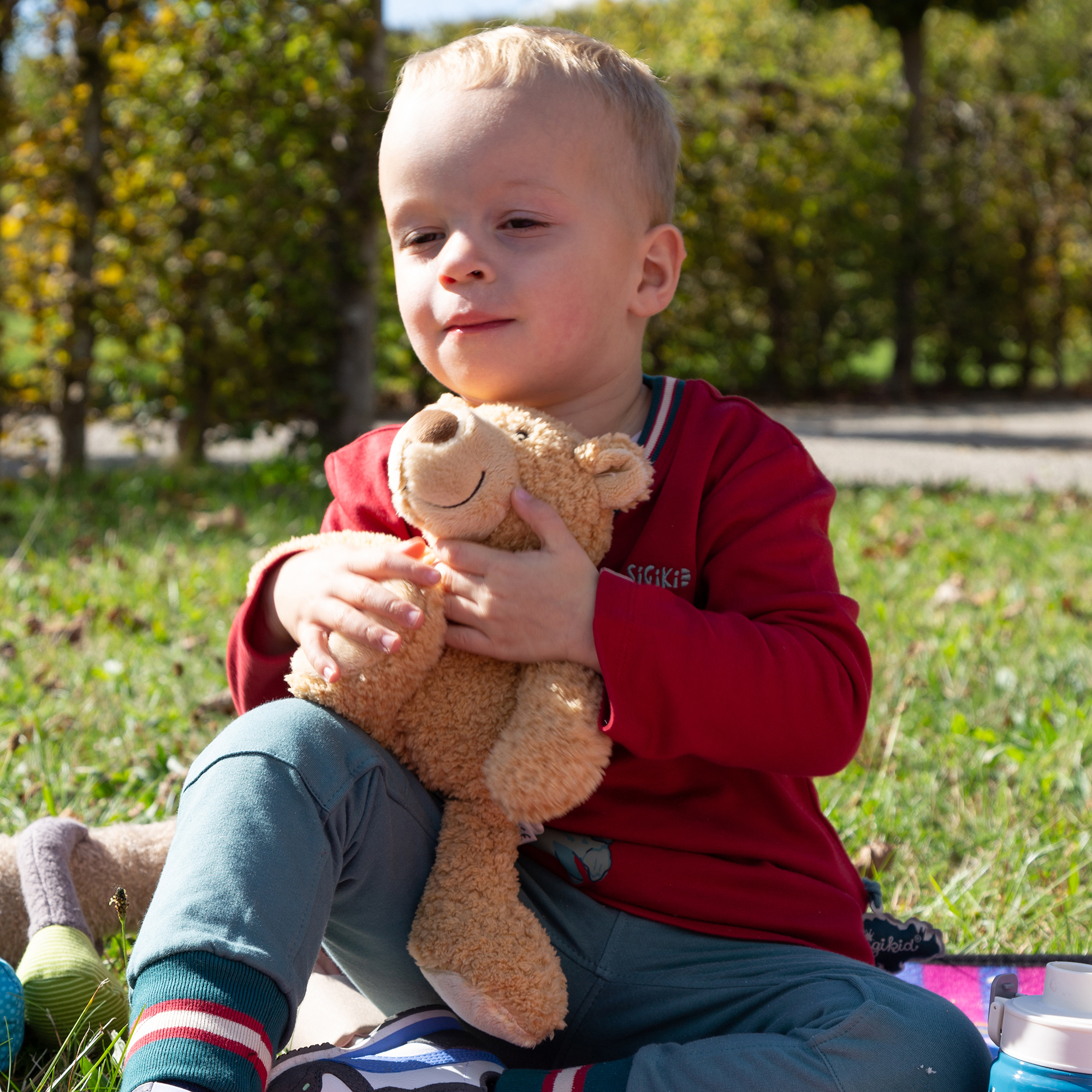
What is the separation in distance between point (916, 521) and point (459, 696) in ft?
12.9

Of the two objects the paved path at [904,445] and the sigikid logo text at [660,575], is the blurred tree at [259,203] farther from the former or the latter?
the sigikid logo text at [660,575]

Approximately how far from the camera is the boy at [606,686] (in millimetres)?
1325

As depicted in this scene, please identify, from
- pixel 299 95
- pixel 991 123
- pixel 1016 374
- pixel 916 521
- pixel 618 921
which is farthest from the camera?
pixel 1016 374

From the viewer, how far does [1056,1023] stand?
1.19 metres

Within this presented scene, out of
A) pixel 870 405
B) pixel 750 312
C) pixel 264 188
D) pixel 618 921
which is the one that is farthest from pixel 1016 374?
pixel 618 921

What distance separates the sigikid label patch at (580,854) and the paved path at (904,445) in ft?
14.6

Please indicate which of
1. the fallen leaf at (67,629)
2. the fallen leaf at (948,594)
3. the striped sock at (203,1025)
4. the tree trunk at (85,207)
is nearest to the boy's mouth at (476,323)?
the striped sock at (203,1025)

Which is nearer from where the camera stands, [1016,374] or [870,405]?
[870,405]

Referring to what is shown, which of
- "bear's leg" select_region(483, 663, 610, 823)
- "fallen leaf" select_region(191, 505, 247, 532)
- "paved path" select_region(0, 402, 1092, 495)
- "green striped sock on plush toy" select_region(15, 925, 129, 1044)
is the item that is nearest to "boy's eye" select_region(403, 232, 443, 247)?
"bear's leg" select_region(483, 663, 610, 823)

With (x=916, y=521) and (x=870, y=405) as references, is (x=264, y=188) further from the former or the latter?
(x=870, y=405)

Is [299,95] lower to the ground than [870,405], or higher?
higher

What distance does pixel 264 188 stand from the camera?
5.68m

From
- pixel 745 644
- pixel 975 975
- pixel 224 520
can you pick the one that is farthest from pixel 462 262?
pixel 224 520

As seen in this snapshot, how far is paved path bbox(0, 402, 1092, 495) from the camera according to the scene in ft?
20.4
